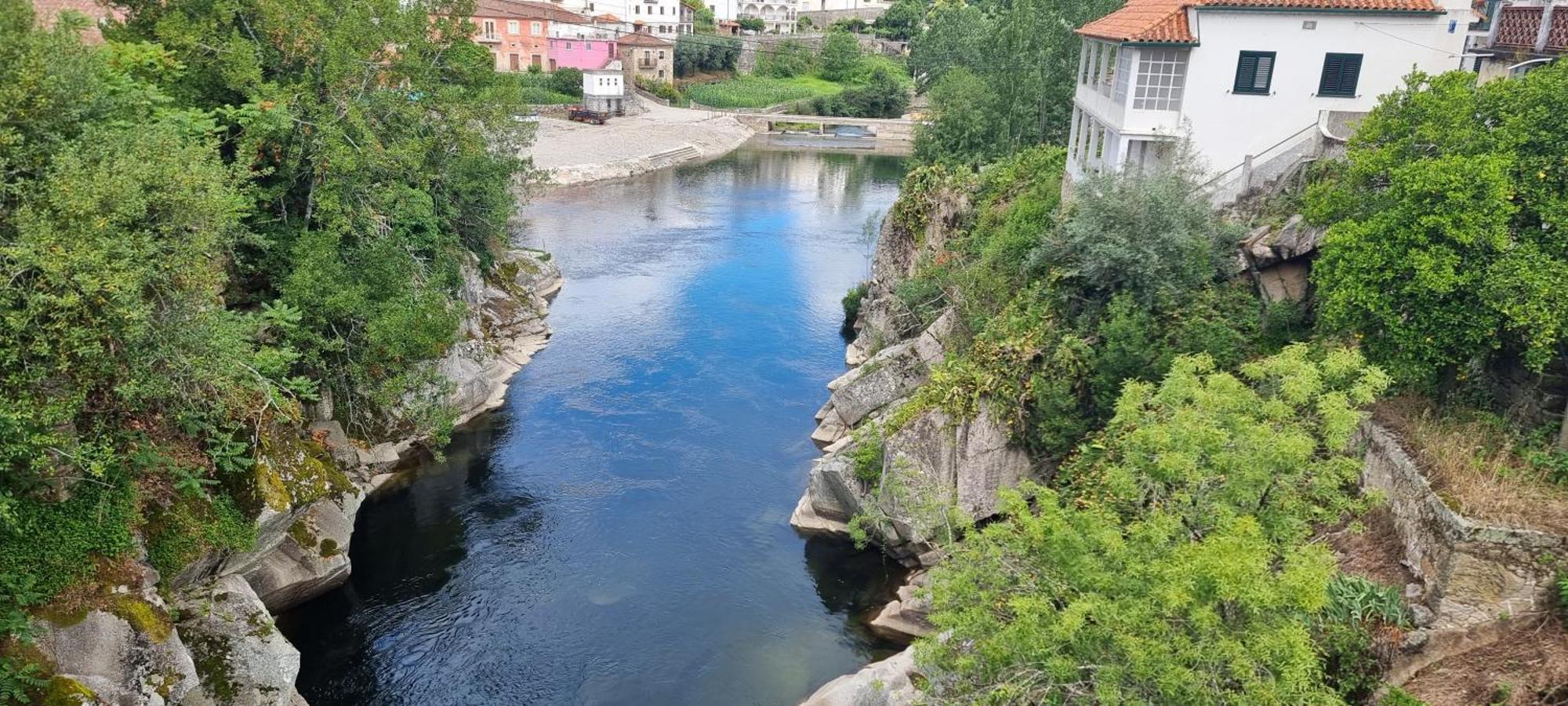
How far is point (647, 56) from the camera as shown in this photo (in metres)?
103

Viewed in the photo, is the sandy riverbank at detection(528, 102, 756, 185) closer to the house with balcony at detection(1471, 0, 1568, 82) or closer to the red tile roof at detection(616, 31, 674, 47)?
the red tile roof at detection(616, 31, 674, 47)

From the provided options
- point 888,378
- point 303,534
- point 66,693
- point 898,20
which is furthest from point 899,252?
point 898,20

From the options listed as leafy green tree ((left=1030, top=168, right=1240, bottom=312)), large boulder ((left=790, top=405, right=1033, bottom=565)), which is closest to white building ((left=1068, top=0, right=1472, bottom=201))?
leafy green tree ((left=1030, top=168, right=1240, bottom=312))

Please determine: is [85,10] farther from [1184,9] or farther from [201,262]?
[1184,9]

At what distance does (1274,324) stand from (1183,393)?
27.1 feet

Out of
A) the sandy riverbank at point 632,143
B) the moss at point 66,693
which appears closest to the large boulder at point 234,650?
the moss at point 66,693

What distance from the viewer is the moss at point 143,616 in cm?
1641

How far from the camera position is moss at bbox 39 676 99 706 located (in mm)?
14789

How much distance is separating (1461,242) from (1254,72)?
11.9m

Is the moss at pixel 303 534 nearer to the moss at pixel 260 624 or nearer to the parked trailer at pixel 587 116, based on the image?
the moss at pixel 260 624

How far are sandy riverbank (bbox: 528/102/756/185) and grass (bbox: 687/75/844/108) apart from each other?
570 cm

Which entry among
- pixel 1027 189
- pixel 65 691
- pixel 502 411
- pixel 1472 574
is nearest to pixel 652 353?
pixel 502 411

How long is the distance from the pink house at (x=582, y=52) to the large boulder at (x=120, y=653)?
287 feet

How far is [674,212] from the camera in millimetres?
63188
